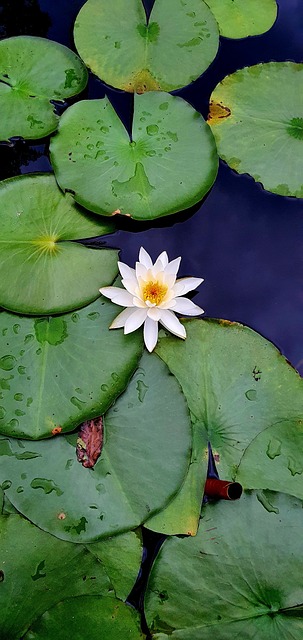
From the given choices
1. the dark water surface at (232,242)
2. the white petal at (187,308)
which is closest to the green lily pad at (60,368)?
the white petal at (187,308)

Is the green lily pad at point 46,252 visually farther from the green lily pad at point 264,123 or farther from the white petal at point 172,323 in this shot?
the green lily pad at point 264,123

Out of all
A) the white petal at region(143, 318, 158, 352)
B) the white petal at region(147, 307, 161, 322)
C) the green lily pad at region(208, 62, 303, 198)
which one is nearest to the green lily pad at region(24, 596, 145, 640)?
the white petal at region(143, 318, 158, 352)

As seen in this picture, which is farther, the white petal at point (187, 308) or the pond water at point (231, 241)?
the pond water at point (231, 241)

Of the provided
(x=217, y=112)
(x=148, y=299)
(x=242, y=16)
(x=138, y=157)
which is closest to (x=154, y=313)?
(x=148, y=299)

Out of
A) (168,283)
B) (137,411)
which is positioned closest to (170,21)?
(168,283)

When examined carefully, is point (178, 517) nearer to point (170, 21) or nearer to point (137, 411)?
point (137, 411)
